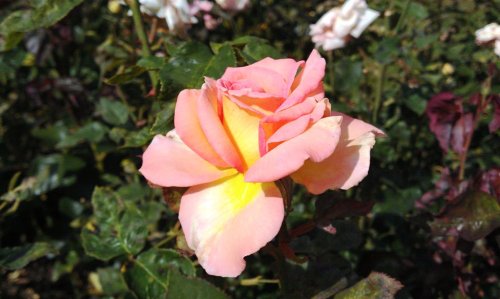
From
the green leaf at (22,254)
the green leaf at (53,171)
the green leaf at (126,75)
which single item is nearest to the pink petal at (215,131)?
the green leaf at (126,75)

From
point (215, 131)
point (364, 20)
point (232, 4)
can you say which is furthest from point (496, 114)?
point (215, 131)

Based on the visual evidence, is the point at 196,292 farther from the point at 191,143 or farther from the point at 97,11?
the point at 97,11

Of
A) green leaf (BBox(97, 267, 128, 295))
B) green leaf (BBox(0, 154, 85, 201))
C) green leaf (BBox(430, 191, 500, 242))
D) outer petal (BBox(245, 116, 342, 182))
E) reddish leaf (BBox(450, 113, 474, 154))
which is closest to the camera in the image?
outer petal (BBox(245, 116, 342, 182))

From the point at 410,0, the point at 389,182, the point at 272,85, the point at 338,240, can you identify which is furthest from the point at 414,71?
the point at 272,85

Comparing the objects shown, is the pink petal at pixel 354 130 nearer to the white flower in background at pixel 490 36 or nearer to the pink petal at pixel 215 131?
the pink petal at pixel 215 131

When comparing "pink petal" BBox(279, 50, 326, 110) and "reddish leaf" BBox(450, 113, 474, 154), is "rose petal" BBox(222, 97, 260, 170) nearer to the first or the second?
"pink petal" BBox(279, 50, 326, 110)

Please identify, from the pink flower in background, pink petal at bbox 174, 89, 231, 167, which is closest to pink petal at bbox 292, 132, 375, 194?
pink petal at bbox 174, 89, 231, 167
